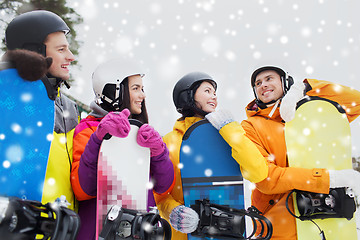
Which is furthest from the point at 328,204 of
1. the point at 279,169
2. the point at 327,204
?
the point at 279,169

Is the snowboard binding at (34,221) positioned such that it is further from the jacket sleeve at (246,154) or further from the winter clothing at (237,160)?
the jacket sleeve at (246,154)

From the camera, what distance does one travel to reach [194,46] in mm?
20062

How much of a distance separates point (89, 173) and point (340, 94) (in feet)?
6.75

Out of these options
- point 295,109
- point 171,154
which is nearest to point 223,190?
point 171,154

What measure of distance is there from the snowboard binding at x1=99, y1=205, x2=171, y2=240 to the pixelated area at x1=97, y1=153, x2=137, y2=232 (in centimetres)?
11

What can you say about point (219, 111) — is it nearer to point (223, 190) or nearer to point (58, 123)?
point (223, 190)

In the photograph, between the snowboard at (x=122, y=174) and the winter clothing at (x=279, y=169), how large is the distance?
878 mm

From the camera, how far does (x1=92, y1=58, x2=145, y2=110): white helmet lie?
2.43 meters

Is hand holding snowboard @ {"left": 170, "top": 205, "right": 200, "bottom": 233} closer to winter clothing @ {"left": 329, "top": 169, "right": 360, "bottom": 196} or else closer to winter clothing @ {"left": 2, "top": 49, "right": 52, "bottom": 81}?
winter clothing @ {"left": 329, "top": 169, "right": 360, "bottom": 196}

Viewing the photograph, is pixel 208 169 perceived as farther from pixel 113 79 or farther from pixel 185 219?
pixel 113 79

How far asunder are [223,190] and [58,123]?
122cm

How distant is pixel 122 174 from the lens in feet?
6.84

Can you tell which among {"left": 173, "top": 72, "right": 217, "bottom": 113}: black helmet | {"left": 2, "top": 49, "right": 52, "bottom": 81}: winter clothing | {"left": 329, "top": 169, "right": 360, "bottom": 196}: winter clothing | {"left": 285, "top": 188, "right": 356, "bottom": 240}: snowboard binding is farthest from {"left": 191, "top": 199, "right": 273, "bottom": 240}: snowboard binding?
{"left": 2, "top": 49, "right": 52, "bottom": 81}: winter clothing

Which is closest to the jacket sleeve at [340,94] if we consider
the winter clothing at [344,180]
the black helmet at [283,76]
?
the black helmet at [283,76]
